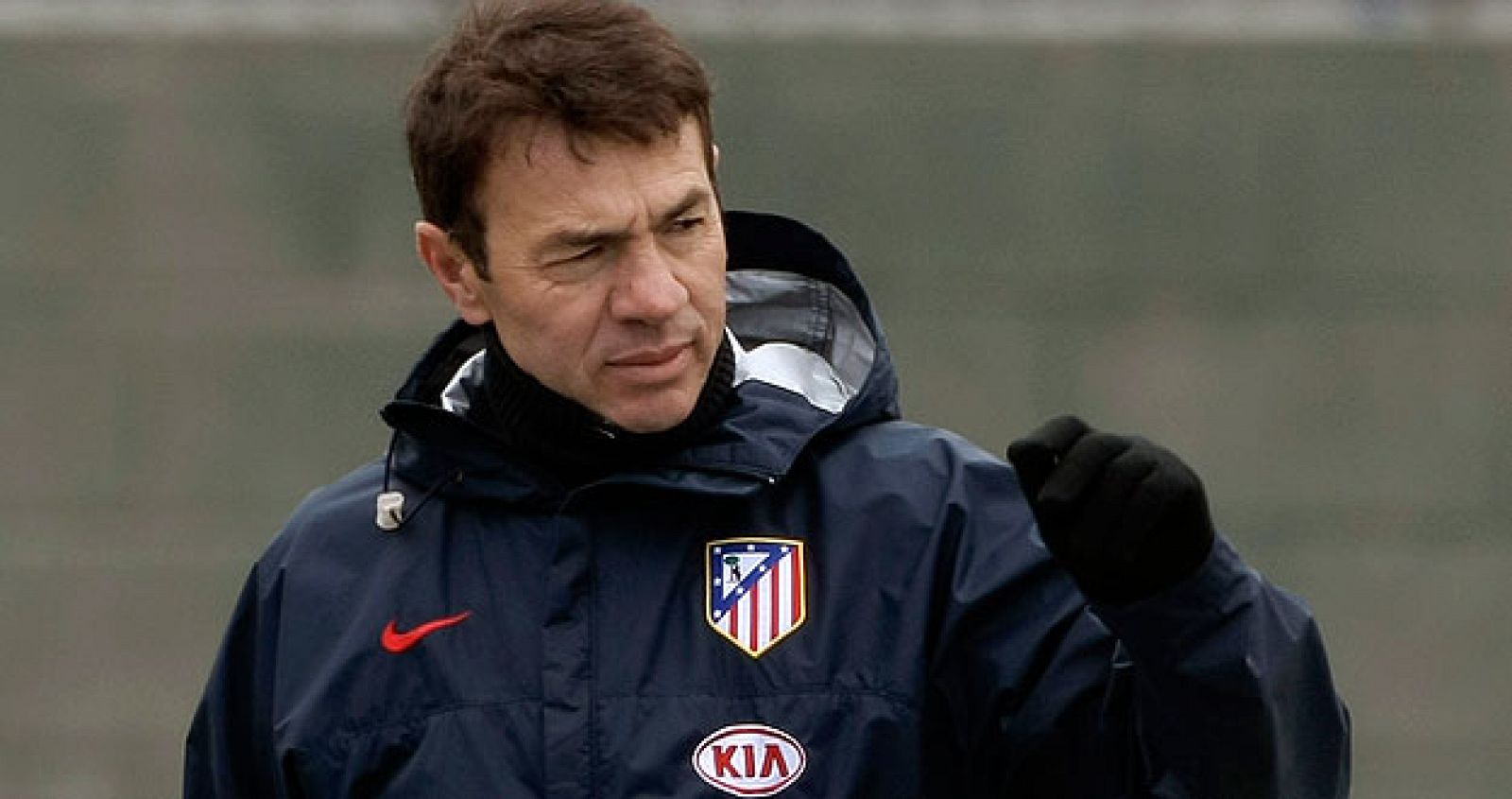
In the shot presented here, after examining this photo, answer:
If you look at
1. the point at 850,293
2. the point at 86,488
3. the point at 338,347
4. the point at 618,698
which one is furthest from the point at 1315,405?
the point at 618,698

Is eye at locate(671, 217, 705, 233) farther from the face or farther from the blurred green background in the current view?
the blurred green background

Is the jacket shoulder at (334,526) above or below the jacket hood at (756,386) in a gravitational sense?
below

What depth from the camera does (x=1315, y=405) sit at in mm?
6535

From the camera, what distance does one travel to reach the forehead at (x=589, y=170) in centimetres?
287

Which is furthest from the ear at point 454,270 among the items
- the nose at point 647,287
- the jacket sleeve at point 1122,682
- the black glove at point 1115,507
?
the black glove at point 1115,507

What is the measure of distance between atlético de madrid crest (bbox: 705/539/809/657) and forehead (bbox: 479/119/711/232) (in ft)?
1.11

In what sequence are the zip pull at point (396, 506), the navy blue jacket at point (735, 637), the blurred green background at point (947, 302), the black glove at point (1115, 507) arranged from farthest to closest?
the blurred green background at point (947, 302), the zip pull at point (396, 506), the navy blue jacket at point (735, 637), the black glove at point (1115, 507)

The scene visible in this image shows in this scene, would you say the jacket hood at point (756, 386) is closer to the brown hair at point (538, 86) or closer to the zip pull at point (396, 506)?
the zip pull at point (396, 506)

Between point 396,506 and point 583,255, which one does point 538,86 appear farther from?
point 396,506

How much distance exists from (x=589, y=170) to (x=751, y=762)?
57 centimetres

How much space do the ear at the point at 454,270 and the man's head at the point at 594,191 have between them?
90 millimetres

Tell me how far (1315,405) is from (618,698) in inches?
155

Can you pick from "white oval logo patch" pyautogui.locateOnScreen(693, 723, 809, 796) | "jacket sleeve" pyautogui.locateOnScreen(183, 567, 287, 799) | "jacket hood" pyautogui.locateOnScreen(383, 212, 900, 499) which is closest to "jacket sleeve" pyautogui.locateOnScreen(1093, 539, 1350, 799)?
"white oval logo patch" pyautogui.locateOnScreen(693, 723, 809, 796)

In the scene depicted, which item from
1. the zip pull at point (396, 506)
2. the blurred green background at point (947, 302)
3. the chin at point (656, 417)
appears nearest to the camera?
the chin at point (656, 417)
